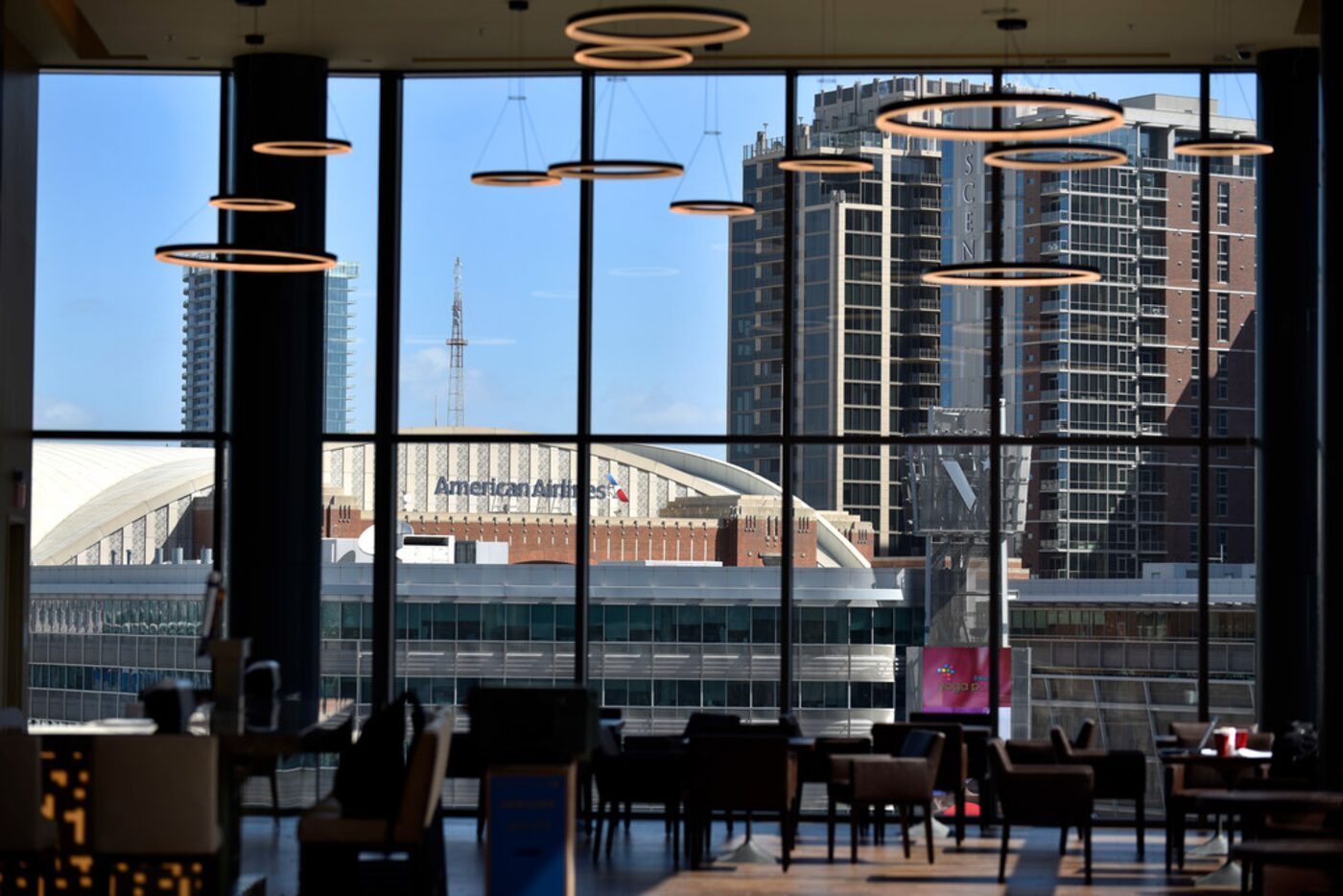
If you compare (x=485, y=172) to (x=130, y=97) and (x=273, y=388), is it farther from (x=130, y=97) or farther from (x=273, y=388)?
(x=130, y=97)

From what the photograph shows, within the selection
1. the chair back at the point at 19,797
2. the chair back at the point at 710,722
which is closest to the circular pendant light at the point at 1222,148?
the chair back at the point at 710,722

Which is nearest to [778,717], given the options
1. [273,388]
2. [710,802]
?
[710,802]

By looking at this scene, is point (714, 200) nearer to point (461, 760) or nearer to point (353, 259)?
point (353, 259)

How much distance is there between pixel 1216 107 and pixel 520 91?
520 cm

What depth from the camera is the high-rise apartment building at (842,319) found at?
14789mm

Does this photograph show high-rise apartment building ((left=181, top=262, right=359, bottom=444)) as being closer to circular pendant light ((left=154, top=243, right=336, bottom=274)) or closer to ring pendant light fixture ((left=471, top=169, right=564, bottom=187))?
circular pendant light ((left=154, top=243, right=336, bottom=274))

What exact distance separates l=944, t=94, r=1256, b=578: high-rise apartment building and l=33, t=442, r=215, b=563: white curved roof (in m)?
5.83

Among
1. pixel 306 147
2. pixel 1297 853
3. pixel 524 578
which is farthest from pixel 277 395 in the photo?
pixel 1297 853

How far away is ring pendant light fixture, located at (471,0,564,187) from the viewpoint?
503 inches

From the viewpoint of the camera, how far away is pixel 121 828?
852 cm

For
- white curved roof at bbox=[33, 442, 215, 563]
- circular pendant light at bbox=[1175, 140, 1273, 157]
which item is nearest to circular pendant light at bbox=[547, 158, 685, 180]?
circular pendant light at bbox=[1175, 140, 1273, 157]

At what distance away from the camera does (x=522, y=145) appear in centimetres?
1488

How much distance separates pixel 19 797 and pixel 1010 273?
769 cm

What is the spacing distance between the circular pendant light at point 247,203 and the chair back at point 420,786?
200 inches
